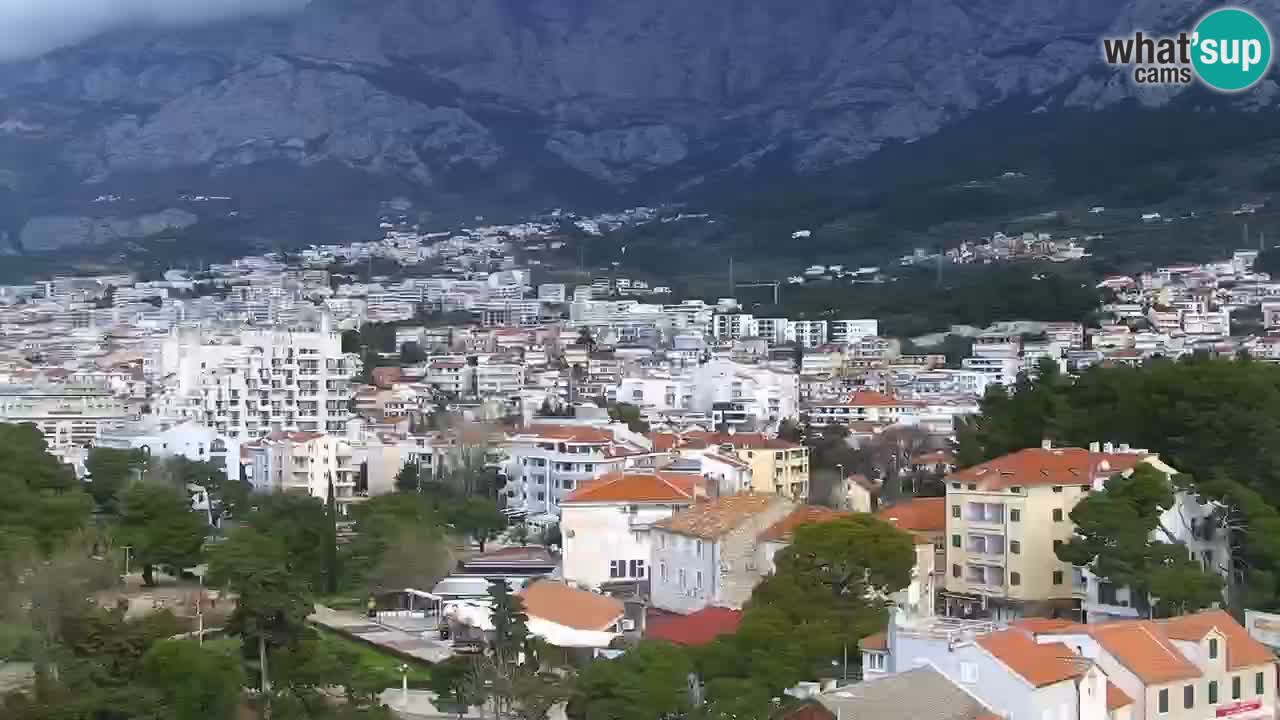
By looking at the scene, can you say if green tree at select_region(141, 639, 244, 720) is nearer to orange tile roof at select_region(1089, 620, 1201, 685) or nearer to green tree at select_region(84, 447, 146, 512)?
orange tile roof at select_region(1089, 620, 1201, 685)

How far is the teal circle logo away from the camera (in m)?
56.3

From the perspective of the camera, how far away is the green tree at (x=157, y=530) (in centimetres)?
2503

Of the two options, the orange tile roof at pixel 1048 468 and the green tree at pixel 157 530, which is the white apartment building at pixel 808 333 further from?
the orange tile roof at pixel 1048 468

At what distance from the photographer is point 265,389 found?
4428 cm

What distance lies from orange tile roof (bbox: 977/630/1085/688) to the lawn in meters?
6.73

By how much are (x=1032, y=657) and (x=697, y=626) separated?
554 cm

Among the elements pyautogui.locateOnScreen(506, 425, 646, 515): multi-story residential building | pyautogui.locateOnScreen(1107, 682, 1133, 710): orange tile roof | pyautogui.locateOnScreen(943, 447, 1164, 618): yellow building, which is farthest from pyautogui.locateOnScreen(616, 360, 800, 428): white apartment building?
pyautogui.locateOnScreen(1107, 682, 1133, 710): orange tile roof

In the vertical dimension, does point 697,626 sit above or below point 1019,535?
below

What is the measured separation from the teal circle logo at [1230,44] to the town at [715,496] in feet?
20.9

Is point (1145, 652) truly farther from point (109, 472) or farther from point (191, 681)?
point (109, 472)

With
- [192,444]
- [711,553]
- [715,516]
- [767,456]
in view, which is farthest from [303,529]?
[192,444]

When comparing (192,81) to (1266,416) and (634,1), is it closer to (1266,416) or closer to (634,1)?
(634,1)

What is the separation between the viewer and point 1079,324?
61000 mm

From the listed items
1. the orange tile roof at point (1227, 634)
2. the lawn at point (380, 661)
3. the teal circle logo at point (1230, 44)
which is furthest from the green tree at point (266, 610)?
the teal circle logo at point (1230, 44)
